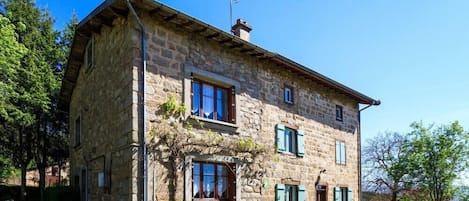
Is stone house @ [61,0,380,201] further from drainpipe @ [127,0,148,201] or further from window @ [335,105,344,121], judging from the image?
window @ [335,105,344,121]

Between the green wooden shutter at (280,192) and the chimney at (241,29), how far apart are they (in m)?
4.69

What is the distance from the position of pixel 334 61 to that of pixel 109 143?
7778 mm

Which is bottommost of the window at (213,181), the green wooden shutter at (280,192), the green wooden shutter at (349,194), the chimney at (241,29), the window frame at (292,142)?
the green wooden shutter at (349,194)

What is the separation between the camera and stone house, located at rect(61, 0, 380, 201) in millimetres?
9195

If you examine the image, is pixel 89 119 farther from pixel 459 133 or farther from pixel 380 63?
pixel 459 133

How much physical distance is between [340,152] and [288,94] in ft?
13.2

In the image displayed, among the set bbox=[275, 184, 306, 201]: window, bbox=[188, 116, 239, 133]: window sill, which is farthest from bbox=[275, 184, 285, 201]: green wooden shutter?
bbox=[188, 116, 239, 133]: window sill

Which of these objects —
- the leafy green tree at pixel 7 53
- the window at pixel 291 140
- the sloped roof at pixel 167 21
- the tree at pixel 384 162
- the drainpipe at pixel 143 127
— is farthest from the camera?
the tree at pixel 384 162

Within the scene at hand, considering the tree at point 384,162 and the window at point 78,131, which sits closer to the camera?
the window at point 78,131

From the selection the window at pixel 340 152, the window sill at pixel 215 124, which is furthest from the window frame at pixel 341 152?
the window sill at pixel 215 124

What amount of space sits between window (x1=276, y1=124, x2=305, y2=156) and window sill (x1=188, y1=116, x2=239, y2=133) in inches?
94.3

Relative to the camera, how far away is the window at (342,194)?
15.5 metres

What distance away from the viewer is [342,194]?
16.1m

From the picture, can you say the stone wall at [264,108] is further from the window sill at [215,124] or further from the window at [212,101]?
the window at [212,101]
